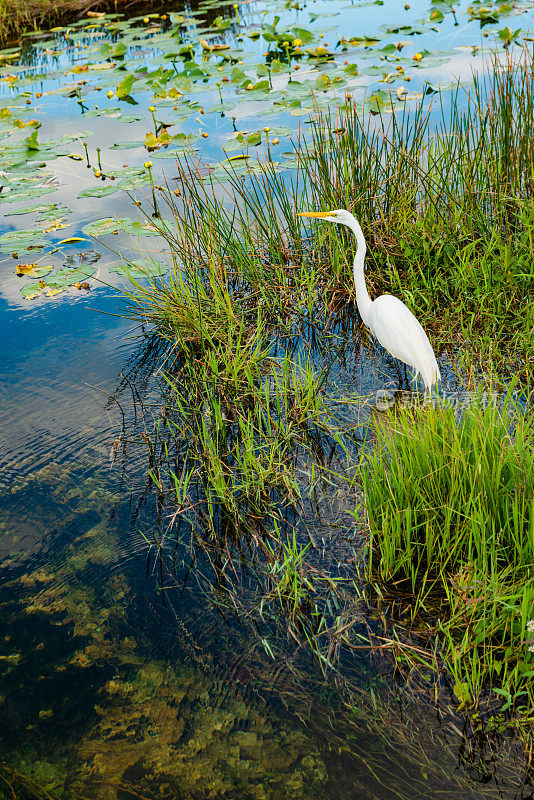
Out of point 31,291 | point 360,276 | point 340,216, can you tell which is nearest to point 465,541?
point 360,276

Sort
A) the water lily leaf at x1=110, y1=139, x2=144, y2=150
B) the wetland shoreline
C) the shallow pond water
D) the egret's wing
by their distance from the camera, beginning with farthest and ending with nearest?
the wetland shoreline, the water lily leaf at x1=110, y1=139, x2=144, y2=150, the egret's wing, the shallow pond water

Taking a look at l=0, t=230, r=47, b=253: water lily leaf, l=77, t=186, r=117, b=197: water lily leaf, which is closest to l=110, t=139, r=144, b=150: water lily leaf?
l=77, t=186, r=117, b=197: water lily leaf

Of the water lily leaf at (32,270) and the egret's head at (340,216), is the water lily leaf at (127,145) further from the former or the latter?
the egret's head at (340,216)

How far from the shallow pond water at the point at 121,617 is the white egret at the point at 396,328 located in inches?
9.8

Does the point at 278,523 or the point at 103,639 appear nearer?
the point at 103,639

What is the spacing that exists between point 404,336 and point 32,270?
8.21ft

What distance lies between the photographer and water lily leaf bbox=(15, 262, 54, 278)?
3812 millimetres

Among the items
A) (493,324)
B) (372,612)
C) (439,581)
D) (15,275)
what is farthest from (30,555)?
(15,275)

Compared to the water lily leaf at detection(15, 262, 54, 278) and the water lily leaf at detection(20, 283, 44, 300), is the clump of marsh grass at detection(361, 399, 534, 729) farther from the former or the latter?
the water lily leaf at detection(15, 262, 54, 278)

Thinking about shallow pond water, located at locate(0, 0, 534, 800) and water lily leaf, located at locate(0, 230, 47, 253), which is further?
water lily leaf, located at locate(0, 230, 47, 253)

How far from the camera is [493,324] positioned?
2.66 meters

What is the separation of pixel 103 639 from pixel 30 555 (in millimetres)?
499

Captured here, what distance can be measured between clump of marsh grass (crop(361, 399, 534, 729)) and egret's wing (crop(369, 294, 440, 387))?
1.63ft

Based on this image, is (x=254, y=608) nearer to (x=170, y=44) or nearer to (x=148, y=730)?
(x=148, y=730)
